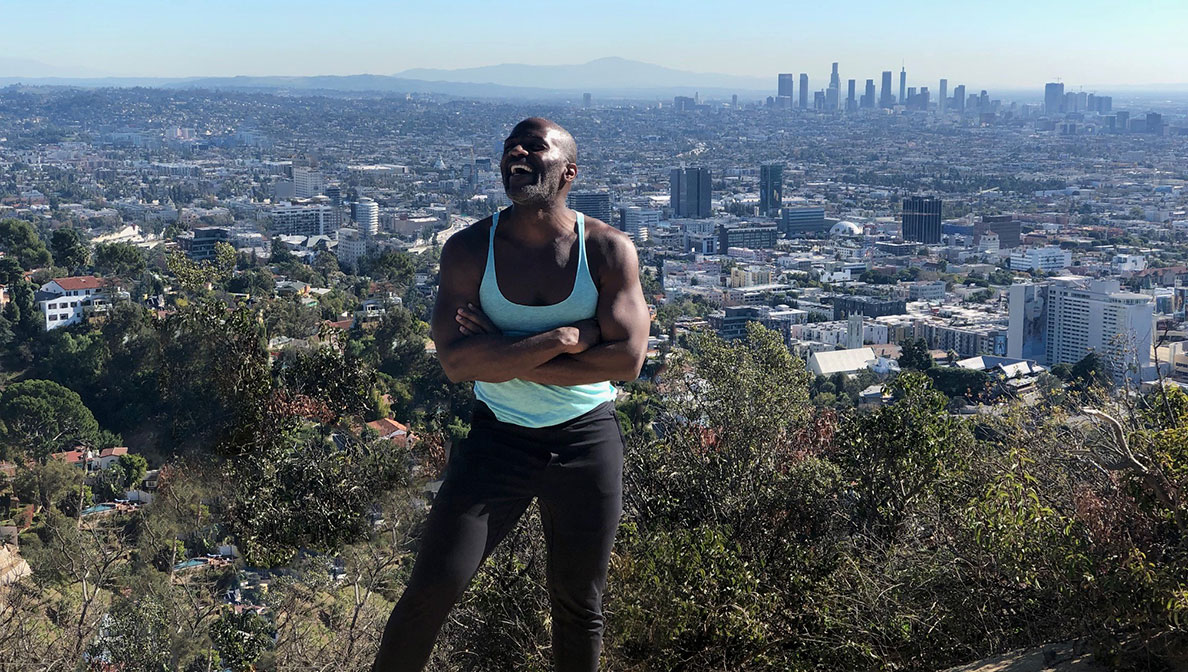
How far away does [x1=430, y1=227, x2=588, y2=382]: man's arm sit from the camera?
1.47 meters

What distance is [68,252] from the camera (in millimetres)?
21672

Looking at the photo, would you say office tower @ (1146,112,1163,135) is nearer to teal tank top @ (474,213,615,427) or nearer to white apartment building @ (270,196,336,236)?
white apartment building @ (270,196,336,236)

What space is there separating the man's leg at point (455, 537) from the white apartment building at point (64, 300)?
688 inches

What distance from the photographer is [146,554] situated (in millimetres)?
7457

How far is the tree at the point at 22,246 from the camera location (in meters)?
21.7

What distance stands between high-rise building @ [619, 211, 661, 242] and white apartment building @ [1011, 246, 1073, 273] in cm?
1481

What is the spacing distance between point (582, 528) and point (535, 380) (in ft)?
0.64

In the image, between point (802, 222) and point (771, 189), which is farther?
point (771, 189)

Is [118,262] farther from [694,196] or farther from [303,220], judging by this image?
[694,196]

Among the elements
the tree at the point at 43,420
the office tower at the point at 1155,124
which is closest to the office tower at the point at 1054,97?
the office tower at the point at 1155,124

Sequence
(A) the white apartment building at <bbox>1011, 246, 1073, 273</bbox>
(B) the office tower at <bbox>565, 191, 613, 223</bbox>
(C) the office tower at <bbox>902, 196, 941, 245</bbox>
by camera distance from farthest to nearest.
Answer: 1. (C) the office tower at <bbox>902, 196, 941, 245</bbox>
2. (B) the office tower at <bbox>565, 191, 613, 223</bbox>
3. (A) the white apartment building at <bbox>1011, 246, 1073, 273</bbox>

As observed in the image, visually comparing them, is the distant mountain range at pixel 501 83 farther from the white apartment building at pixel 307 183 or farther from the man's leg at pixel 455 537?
the man's leg at pixel 455 537

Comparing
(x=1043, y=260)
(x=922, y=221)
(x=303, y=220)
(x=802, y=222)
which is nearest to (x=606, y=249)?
(x=1043, y=260)

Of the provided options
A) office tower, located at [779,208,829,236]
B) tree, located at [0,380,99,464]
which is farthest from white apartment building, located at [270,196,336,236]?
tree, located at [0,380,99,464]
